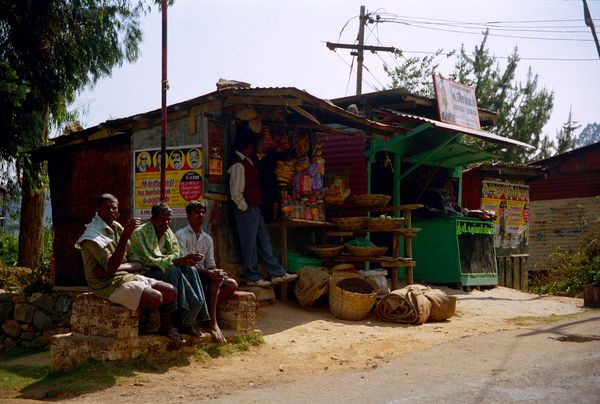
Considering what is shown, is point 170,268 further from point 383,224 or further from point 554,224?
point 554,224

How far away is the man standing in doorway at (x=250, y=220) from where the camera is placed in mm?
9406

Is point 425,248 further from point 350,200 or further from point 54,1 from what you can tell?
point 54,1

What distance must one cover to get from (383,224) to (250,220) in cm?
237

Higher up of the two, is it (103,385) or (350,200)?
(350,200)

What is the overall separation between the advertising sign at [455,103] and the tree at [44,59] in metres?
6.57

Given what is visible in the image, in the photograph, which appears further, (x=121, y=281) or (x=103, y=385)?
(x=121, y=281)

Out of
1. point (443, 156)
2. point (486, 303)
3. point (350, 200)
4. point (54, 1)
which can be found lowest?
point (486, 303)

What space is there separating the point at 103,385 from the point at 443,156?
33.2 ft

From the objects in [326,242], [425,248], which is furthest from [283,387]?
[425,248]

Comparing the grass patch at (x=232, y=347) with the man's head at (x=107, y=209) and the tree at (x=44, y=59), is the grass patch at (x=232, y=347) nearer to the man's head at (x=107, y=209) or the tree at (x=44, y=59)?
the man's head at (x=107, y=209)

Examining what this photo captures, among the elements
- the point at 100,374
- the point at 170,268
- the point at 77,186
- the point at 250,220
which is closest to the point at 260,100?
the point at 250,220

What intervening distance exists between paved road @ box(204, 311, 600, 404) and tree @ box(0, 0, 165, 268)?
801 centimetres

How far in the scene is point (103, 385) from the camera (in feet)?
18.2

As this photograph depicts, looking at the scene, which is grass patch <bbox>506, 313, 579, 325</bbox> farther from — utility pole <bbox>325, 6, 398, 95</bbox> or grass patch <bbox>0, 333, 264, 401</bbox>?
utility pole <bbox>325, 6, 398, 95</bbox>
